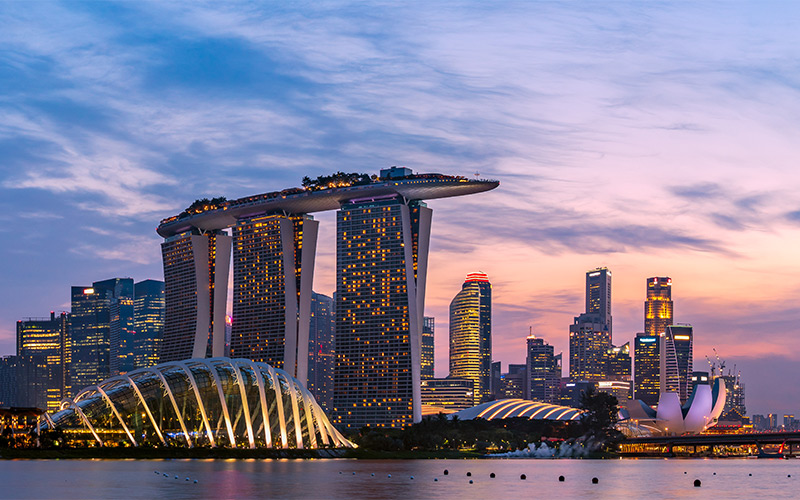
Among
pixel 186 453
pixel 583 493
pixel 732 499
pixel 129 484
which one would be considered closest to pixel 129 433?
pixel 186 453

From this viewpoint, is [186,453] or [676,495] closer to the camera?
[676,495]

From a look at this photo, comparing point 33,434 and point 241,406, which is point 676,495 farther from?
point 33,434

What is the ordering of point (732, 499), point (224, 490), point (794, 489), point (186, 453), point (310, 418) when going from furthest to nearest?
point (310, 418), point (186, 453), point (794, 489), point (732, 499), point (224, 490)

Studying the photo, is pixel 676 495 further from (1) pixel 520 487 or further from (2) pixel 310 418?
(2) pixel 310 418

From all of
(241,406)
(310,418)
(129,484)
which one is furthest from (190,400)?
(129,484)

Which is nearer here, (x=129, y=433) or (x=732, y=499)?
(x=732, y=499)

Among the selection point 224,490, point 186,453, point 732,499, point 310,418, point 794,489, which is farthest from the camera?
point 310,418

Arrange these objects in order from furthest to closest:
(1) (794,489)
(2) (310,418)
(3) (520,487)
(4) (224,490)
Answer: (2) (310,418)
(1) (794,489)
(3) (520,487)
(4) (224,490)
